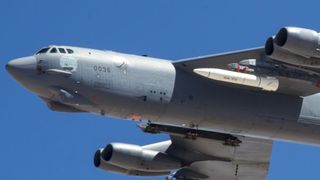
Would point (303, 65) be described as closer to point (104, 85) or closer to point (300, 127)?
point (300, 127)

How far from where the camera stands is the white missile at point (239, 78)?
1470 inches

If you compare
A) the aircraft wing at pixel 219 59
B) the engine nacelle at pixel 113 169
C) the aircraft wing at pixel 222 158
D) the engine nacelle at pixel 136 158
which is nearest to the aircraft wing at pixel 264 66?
the aircraft wing at pixel 219 59

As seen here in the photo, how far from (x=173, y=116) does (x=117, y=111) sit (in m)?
1.96

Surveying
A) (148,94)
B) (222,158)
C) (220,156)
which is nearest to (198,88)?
(148,94)

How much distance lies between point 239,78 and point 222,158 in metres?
5.93

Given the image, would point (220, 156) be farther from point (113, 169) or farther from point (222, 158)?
point (113, 169)

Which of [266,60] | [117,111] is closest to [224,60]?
[266,60]

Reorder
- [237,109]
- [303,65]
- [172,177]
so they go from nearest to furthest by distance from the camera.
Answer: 1. [303,65]
2. [237,109]
3. [172,177]

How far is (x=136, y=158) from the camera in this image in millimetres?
41281

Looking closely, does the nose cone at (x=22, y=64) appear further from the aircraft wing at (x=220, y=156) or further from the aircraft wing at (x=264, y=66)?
the aircraft wing at (x=220, y=156)

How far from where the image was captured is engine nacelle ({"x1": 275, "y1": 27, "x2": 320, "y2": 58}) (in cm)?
3503

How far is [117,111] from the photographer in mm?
A: 36906

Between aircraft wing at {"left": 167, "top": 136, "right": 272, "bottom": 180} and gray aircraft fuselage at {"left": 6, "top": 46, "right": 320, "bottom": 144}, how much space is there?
2.99 m

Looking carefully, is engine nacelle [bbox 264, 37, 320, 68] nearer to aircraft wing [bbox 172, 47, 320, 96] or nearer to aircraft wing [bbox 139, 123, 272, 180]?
aircraft wing [bbox 172, 47, 320, 96]
